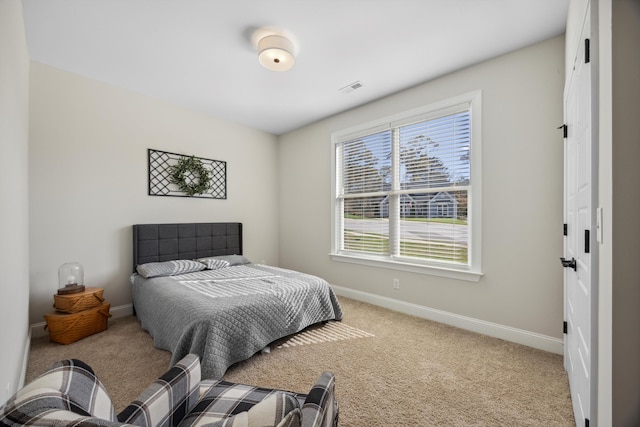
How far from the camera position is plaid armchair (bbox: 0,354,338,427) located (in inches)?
22.8

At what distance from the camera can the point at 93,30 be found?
2.14 m

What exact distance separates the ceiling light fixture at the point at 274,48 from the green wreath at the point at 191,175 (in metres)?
1.86

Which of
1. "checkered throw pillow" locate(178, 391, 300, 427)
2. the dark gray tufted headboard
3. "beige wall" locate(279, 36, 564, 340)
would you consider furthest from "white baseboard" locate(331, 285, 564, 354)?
"checkered throw pillow" locate(178, 391, 300, 427)

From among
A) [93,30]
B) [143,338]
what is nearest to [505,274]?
[143,338]

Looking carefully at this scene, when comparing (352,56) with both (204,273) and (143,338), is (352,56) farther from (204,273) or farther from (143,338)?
(143,338)

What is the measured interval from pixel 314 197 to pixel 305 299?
6.26 feet

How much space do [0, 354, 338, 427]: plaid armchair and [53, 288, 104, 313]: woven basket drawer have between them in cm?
212

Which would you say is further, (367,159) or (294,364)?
(367,159)

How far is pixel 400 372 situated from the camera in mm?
2004

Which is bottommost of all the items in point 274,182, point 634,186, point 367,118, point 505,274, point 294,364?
point 294,364

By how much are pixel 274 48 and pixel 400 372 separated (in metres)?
2.69

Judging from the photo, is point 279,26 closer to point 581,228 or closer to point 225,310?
point 225,310

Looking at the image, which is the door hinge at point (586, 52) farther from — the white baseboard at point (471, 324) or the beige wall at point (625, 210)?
the white baseboard at point (471, 324)

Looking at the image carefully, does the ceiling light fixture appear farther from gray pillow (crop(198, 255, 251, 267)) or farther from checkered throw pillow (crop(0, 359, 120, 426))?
gray pillow (crop(198, 255, 251, 267))
